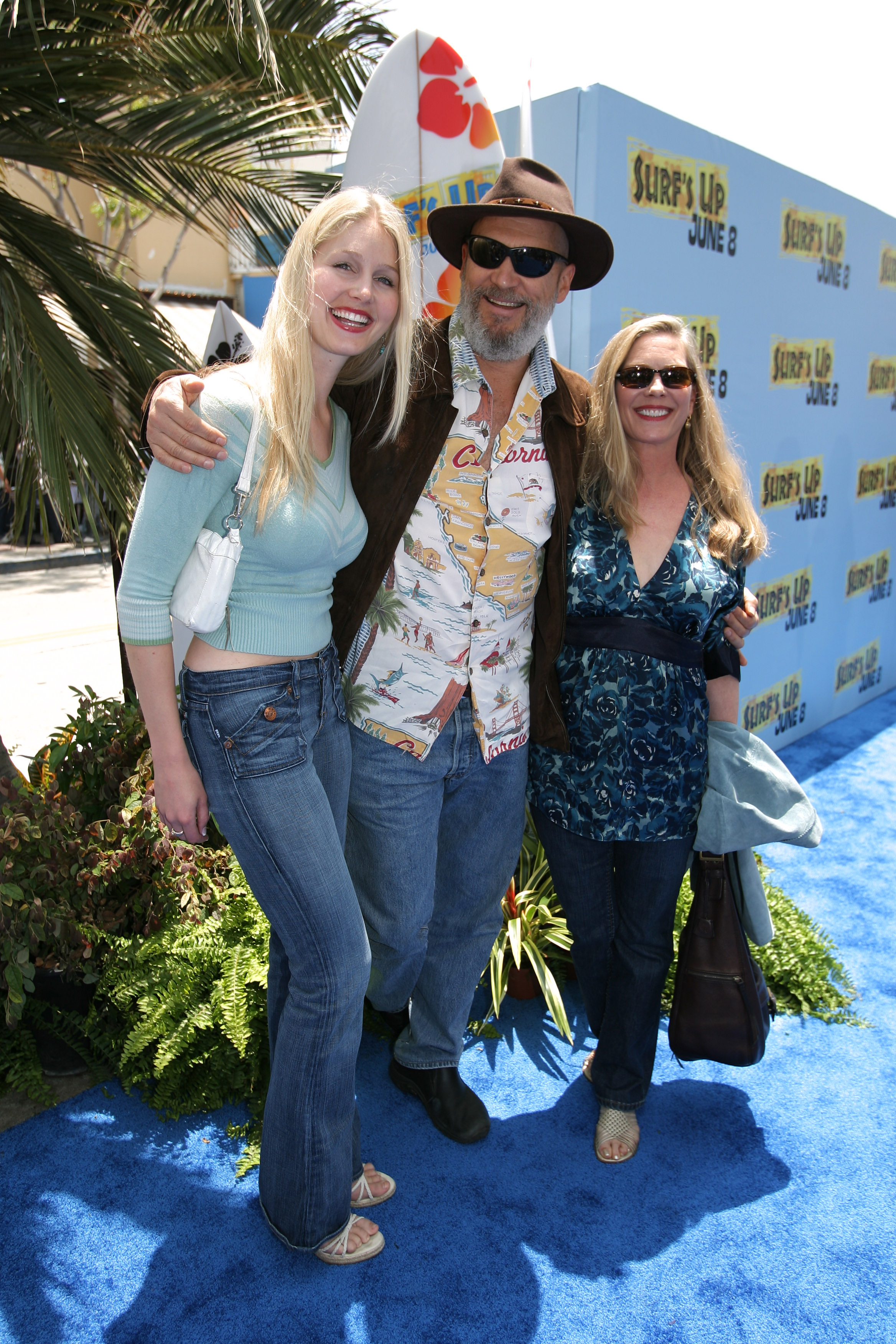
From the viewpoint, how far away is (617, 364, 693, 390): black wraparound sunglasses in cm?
219

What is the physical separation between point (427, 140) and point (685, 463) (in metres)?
1.51

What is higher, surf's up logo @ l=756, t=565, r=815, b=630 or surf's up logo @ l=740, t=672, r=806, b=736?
surf's up logo @ l=756, t=565, r=815, b=630

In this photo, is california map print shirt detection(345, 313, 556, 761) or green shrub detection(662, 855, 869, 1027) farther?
green shrub detection(662, 855, 869, 1027)

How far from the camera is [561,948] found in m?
3.12

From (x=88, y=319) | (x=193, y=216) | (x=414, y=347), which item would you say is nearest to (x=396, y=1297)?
(x=414, y=347)

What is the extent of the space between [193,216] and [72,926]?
2.75 metres

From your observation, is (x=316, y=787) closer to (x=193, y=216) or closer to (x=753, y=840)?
(x=753, y=840)

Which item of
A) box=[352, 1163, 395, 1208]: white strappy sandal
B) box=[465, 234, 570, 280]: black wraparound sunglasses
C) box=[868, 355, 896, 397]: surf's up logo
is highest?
box=[868, 355, 896, 397]: surf's up logo

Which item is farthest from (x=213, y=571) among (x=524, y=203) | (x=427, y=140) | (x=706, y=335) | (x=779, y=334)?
(x=779, y=334)

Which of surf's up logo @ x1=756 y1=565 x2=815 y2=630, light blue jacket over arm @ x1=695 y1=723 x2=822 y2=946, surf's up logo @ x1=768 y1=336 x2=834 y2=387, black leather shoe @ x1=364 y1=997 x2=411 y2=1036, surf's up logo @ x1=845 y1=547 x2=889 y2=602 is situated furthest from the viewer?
surf's up logo @ x1=845 y1=547 x2=889 y2=602

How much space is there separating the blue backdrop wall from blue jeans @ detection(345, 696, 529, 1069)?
1.82m

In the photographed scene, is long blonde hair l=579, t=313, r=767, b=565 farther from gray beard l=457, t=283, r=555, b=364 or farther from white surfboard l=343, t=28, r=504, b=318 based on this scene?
white surfboard l=343, t=28, r=504, b=318

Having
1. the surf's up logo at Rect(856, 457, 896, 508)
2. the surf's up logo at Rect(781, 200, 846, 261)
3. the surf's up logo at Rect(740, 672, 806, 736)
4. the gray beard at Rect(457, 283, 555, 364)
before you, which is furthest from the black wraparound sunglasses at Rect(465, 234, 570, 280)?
the surf's up logo at Rect(856, 457, 896, 508)

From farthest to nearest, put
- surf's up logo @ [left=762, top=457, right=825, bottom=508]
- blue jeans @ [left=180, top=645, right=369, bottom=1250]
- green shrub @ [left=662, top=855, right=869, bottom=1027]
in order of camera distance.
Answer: surf's up logo @ [left=762, top=457, right=825, bottom=508] → green shrub @ [left=662, top=855, right=869, bottom=1027] → blue jeans @ [left=180, top=645, right=369, bottom=1250]
